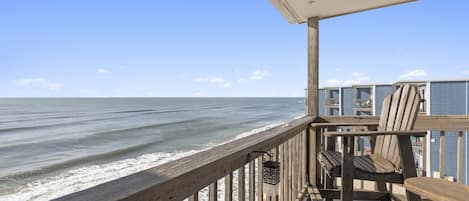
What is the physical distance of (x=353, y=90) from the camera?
1469 centimetres

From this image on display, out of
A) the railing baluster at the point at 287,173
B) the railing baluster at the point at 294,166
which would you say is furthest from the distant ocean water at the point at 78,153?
the railing baluster at the point at 287,173

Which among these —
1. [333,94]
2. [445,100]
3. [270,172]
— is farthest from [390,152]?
[333,94]

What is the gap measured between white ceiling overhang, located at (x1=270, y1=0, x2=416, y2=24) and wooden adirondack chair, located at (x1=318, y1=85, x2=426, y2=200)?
905 mm

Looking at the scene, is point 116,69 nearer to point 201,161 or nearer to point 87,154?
point 87,154

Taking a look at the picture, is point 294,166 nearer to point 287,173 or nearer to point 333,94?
point 287,173

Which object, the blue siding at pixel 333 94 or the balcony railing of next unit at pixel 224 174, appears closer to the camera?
the balcony railing of next unit at pixel 224 174

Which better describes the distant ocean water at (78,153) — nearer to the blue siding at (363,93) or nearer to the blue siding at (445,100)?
the blue siding at (363,93)

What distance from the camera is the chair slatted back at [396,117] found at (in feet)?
5.86

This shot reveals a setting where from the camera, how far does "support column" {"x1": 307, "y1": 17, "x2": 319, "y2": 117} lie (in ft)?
9.16

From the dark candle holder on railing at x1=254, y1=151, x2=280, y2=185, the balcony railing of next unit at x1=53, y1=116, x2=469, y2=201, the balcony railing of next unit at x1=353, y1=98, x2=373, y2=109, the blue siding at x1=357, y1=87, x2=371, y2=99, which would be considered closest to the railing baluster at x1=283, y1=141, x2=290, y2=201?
the balcony railing of next unit at x1=53, y1=116, x2=469, y2=201

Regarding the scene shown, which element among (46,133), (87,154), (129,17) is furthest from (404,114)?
(129,17)

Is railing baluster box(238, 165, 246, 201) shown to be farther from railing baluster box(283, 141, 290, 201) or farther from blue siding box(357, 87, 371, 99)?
blue siding box(357, 87, 371, 99)

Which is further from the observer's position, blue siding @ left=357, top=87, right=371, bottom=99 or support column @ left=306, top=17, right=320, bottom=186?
blue siding @ left=357, top=87, right=371, bottom=99

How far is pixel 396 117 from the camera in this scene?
196cm
